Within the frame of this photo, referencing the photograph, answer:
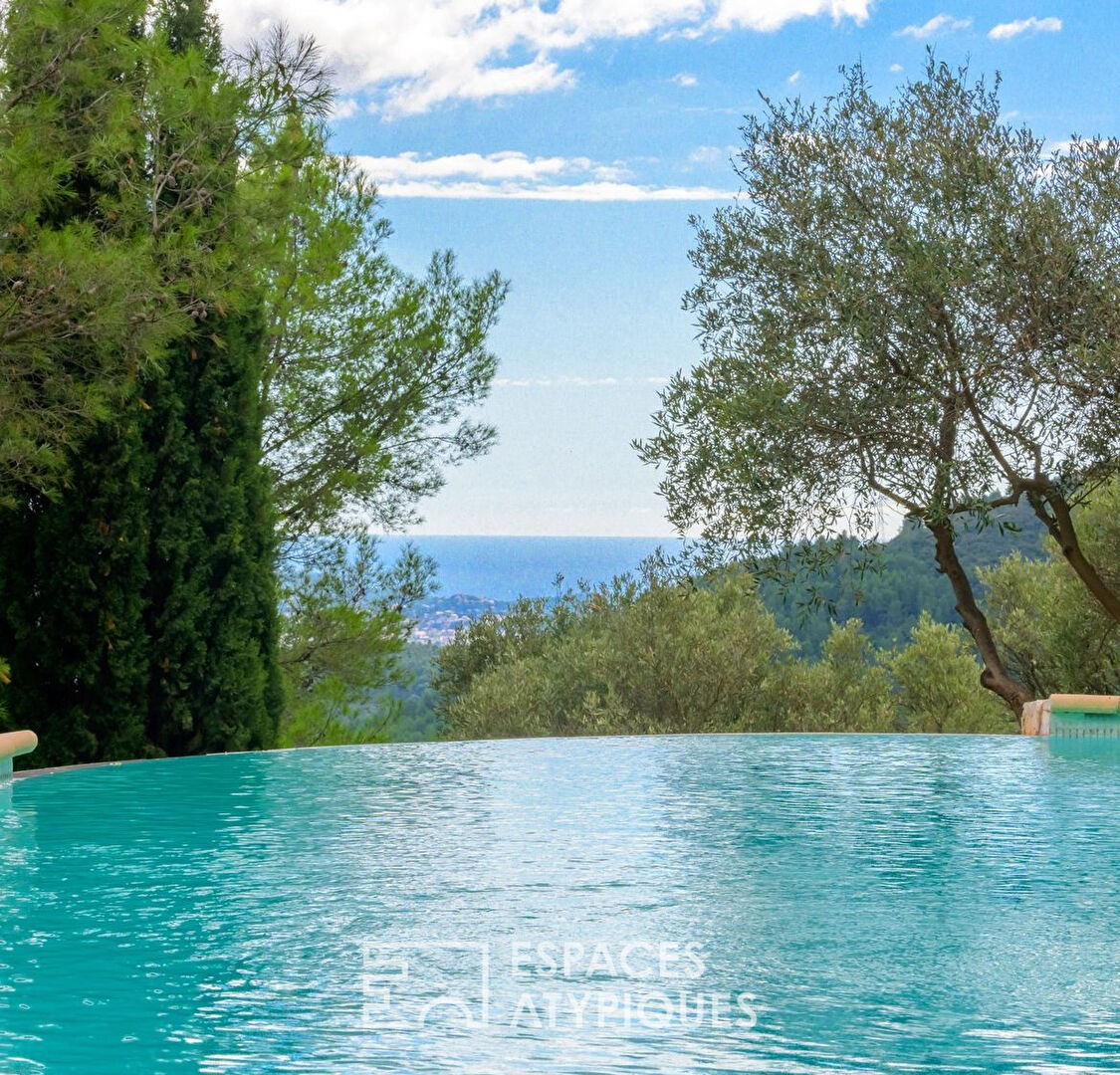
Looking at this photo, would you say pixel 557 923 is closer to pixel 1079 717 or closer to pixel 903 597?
pixel 1079 717

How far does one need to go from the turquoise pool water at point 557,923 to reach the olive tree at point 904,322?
3632mm

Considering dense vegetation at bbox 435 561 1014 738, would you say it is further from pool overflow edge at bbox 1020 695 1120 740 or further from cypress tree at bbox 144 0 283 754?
cypress tree at bbox 144 0 283 754

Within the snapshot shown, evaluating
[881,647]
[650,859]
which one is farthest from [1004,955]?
[881,647]

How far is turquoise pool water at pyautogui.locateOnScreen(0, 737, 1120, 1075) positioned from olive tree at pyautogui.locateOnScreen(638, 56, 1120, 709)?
3632 mm

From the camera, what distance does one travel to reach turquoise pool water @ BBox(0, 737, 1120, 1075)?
3.89 meters

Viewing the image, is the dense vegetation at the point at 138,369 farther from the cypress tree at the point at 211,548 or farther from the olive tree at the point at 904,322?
the olive tree at the point at 904,322

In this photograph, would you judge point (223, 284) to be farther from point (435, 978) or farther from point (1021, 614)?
point (1021, 614)

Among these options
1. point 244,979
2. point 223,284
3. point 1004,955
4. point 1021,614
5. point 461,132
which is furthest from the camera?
point 461,132

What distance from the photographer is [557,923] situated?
206 inches

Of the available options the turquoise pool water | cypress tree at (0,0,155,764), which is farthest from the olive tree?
cypress tree at (0,0,155,764)

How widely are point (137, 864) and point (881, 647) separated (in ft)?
45.8

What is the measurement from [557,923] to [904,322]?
7.64 m

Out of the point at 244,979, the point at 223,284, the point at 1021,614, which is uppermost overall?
the point at 223,284

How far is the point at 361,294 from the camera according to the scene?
15062 millimetres
